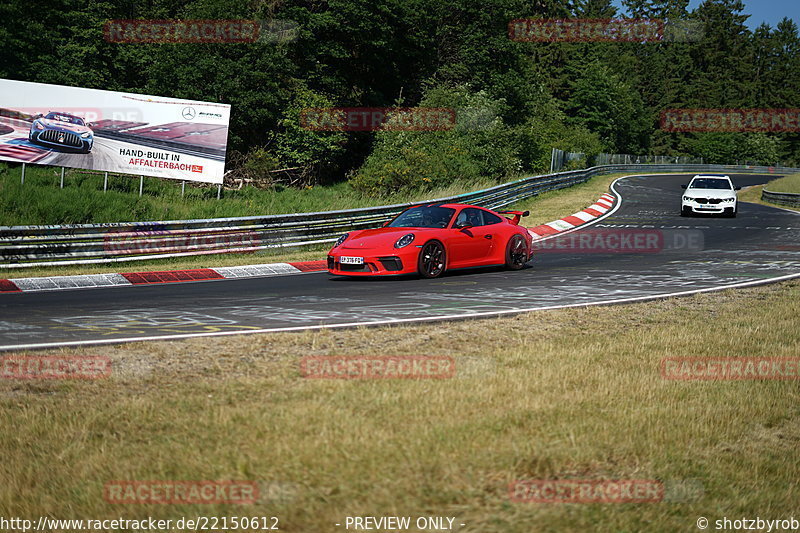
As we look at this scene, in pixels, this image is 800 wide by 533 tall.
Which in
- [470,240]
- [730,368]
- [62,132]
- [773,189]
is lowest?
[730,368]

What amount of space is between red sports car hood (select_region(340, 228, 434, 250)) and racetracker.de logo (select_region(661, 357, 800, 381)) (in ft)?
22.9

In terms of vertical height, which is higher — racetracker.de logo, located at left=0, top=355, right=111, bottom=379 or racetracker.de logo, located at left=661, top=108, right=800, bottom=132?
racetracker.de logo, located at left=661, top=108, right=800, bottom=132

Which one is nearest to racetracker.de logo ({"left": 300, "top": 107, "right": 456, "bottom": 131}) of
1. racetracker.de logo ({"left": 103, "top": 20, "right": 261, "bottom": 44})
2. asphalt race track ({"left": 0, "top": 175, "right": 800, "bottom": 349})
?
racetracker.de logo ({"left": 103, "top": 20, "right": 261, "bottom": 44})

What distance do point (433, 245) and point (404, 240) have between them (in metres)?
0.57

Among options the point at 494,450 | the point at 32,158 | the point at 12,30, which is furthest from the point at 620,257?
the point at 12,30

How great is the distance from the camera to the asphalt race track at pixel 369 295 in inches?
357

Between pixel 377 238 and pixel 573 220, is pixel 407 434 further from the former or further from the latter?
pixel 573 220

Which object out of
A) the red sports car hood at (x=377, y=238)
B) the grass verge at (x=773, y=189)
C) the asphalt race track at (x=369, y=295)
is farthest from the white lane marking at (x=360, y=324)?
the grass verge at (x=773, y=189)

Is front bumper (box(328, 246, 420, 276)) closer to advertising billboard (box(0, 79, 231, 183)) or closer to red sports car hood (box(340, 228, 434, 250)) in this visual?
red sports car hood (box(340, 228, 434, 250))

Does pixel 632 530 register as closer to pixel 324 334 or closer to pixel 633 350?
pixel 633 350

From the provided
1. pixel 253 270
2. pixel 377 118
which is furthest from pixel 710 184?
pixel 377 118

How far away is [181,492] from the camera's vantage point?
416 cm

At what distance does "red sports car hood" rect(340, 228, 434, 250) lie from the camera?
13688 mm

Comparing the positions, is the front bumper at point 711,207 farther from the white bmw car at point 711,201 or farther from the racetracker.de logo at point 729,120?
the racetracker.de logo at point 729,120
